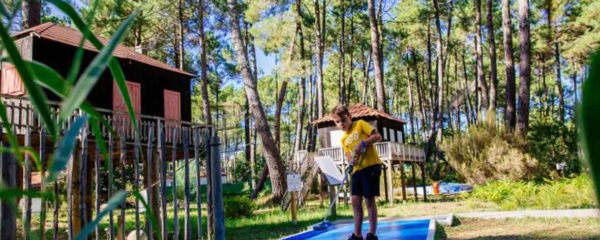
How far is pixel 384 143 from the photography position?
21656 mm

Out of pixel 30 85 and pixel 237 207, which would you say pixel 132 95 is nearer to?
pixel 237 207

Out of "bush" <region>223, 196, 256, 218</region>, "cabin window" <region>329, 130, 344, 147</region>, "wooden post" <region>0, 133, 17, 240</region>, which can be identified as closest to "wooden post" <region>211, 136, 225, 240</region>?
"wooden post" <region>0, 133, 17, 240</region>

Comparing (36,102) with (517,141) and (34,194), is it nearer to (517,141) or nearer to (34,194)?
(34,194)

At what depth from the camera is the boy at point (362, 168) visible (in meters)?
5.82

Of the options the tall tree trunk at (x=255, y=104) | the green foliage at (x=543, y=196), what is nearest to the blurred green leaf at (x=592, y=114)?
the green foliage at (x=543, y=196)

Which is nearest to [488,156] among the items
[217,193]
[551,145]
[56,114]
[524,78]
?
[524,78]

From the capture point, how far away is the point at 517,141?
1805 centimetres

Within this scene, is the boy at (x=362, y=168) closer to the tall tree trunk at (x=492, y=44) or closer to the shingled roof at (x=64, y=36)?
the shingled roof at (x=64, y=36)

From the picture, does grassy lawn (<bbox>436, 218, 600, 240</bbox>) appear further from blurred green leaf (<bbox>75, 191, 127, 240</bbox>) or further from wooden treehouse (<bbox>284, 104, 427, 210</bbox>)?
wooden treehouse (<bbox>284, 104, 427, 210</bbox>)

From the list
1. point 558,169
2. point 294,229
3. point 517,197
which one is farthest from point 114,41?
point 558,169

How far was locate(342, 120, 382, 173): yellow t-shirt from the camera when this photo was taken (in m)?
5.91

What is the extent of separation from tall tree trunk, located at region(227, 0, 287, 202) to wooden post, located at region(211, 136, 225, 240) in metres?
12.6

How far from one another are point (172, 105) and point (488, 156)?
1071cm

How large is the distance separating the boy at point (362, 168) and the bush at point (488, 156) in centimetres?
1256
